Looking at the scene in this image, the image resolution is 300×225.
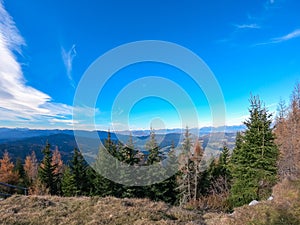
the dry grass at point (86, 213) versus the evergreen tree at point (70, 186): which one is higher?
the dry grass at point (86, 213)

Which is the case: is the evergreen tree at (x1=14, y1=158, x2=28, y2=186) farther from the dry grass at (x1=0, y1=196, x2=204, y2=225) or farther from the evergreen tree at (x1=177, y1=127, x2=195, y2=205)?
the dry grass at (x1=0, y1=196, x2=204, y2=225)

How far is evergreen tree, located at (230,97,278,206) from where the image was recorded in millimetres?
17828

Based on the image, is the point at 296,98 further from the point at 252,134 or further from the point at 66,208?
the point at 66,208

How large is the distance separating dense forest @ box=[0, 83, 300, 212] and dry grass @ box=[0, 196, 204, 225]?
→ 10572 millimetres

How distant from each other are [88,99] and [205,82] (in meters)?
9.79

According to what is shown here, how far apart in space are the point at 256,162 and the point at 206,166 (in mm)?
14708

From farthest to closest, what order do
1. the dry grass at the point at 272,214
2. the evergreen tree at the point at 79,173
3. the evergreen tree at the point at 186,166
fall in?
1. the evergreen tree at the point at 79,173
2. the evergreen tree at the point at 186,166
3. the dry grass at the point at 272,214

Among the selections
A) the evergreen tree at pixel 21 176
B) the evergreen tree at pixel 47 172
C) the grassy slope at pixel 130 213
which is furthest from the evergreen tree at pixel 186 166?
the evergreen tree at pixel 21 176

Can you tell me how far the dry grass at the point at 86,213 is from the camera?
6984mm

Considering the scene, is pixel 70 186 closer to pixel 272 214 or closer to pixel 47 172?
pixel 47 172

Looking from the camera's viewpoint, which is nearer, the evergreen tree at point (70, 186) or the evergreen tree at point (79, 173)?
the evergreen tree at point (70, 186)

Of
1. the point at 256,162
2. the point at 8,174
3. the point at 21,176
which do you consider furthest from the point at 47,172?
the point at 256,162

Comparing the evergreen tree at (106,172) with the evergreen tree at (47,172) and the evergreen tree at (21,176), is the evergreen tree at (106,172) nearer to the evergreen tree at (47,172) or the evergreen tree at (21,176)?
the evergreen tree at (47,172)

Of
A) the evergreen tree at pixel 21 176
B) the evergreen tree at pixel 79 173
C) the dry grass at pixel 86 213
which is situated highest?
the dry grass at pixel 86 213
